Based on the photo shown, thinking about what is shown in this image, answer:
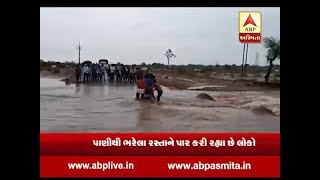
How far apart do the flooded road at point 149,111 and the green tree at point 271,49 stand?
1.35 feet

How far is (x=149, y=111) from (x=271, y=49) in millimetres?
1769

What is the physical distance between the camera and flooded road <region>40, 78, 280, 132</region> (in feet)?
20.8

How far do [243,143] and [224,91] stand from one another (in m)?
0.80

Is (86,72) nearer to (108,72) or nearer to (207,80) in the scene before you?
(108,72)

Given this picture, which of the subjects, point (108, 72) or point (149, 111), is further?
point (108, 72)

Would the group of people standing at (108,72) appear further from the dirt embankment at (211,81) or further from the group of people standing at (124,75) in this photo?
the dirt embankment at (211,81)

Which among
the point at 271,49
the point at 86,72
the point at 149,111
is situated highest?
the point at 271,49

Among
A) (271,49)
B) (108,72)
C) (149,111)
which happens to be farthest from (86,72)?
(271,49)

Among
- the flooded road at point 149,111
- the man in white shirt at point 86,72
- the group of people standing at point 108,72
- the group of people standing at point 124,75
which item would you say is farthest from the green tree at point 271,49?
the man in white shirt at point 86,72

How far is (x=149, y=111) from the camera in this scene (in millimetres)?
6531

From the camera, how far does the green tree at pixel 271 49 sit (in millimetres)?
6359

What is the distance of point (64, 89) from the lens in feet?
21.9

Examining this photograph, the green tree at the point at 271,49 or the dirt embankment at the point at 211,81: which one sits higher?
the green tree at the point at 271,49
